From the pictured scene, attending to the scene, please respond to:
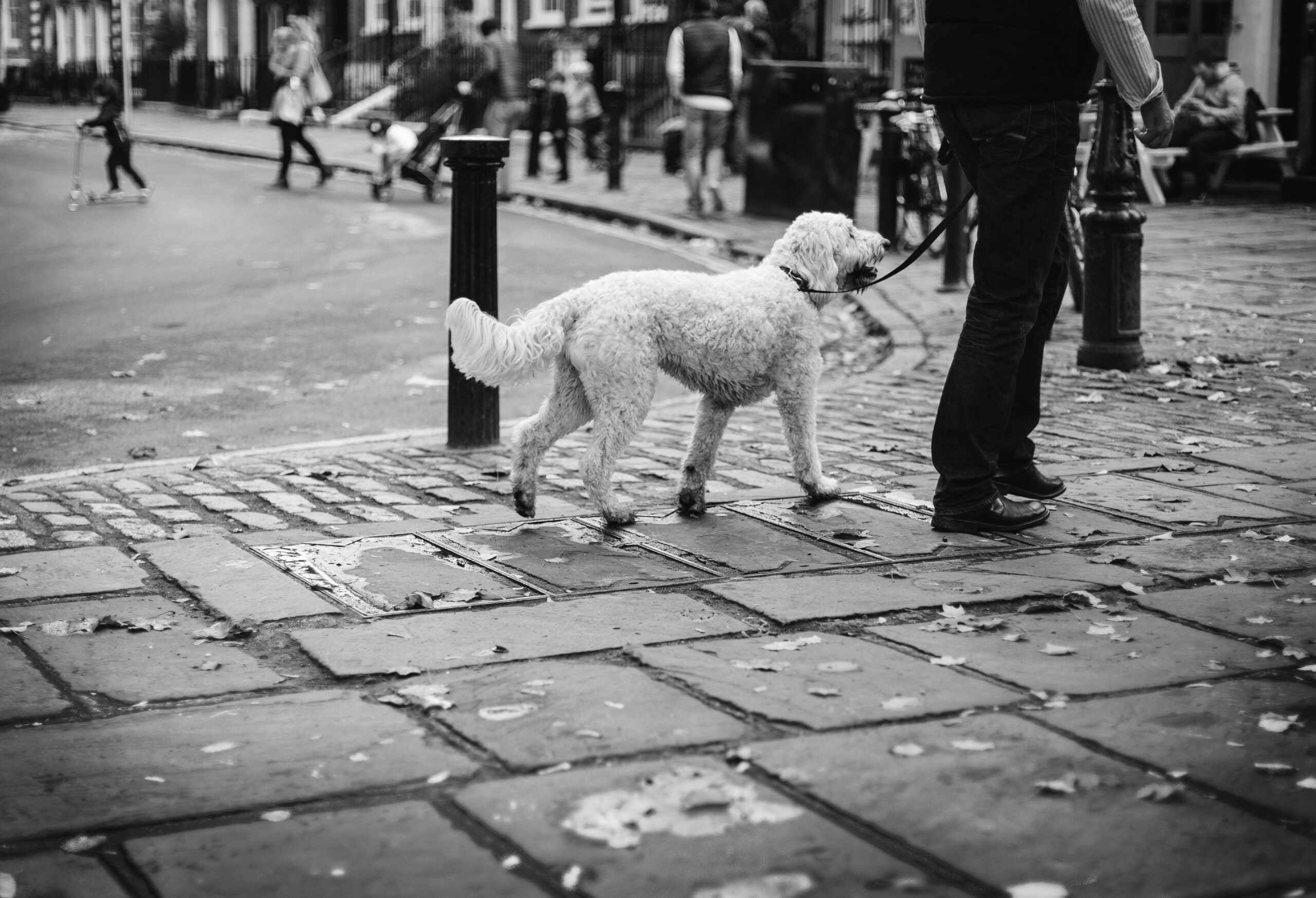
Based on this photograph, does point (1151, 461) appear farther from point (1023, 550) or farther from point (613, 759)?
point (613, 759)

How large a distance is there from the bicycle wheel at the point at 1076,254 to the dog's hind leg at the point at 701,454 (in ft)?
13.8

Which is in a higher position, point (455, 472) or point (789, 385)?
point (789, 385)

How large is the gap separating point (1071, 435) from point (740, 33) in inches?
611

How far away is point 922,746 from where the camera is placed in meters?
3.13

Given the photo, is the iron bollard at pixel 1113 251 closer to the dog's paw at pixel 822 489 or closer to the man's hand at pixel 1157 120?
the man's hand at pixel 1157 120

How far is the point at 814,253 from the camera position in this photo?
17.0 ft

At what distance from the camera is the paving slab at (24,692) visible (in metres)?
3.38

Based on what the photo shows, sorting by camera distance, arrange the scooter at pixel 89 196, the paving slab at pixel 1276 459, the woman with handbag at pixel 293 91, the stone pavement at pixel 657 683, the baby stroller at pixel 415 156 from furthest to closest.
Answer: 1. the woman with handbag at pixel 293 91
2. the baby stroller at pixel 415 156
3. the scooter at pixel 89 196
4. the paving slab at pixel 1276 459
5. the stone pavement at pixel 657 683

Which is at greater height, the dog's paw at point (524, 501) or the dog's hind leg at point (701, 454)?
the dog's hind leg at point (701, 454)

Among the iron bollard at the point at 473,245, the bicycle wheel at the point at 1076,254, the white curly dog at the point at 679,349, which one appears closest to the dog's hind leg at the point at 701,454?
the white curly dog at the point at 679,349

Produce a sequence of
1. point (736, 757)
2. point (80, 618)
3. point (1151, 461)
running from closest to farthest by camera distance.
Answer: point (736, 757) → point (80, 618) → point (1151, 461)

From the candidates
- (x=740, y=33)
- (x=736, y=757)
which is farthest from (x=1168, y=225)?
(x=736, y=757)

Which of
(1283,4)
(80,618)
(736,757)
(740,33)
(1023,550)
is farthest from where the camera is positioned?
(740,33)

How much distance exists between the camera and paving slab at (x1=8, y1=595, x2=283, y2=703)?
3.54 metres
